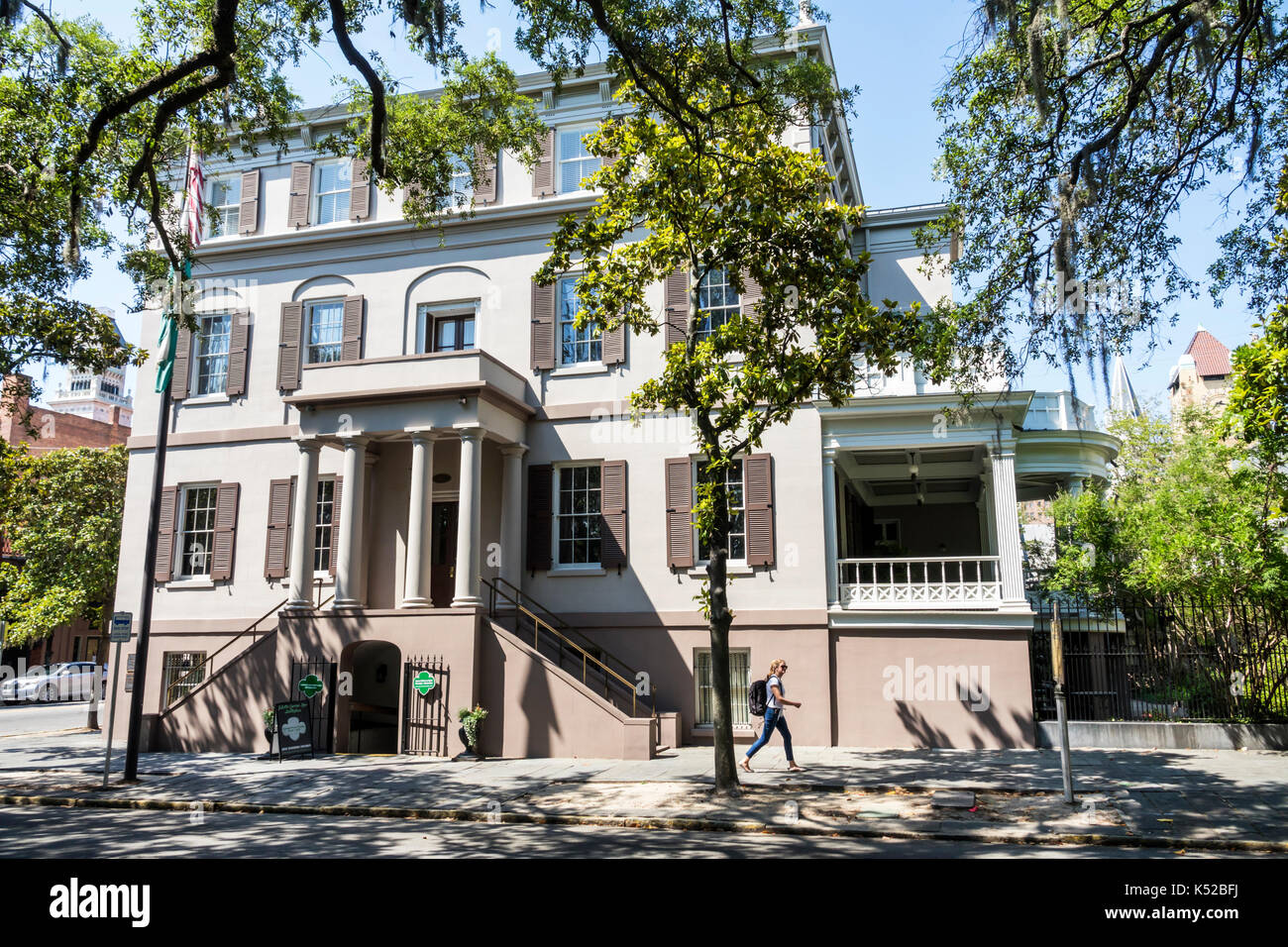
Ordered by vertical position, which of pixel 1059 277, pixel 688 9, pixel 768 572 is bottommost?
pixel 768 572

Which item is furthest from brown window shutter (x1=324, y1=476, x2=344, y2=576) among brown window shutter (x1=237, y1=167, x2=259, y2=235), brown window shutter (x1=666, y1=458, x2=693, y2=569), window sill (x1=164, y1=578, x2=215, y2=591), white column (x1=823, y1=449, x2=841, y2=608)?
white column (x1=823, y1=449, x2=841, y2=608)

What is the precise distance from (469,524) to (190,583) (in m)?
7.80

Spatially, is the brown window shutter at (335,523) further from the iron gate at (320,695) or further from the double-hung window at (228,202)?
the double-hung window at (228,202)

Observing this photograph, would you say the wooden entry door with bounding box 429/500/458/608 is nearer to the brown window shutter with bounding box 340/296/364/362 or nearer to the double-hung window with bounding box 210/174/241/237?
the brown window shutter with bounding box 340/296/364/362

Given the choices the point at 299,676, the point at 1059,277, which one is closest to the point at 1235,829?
the point at 1059,277

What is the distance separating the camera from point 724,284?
19.6 metres

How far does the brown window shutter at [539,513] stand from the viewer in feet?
63.7

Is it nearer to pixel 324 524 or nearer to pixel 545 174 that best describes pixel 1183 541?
pixel 545 174

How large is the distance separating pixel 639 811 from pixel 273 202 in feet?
58.7

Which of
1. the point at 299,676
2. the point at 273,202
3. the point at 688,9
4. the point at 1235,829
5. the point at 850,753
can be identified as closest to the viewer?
the point at 1235,829

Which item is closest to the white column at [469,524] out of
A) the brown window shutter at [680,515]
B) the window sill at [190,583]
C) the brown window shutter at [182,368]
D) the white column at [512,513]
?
the white column at [512,513]

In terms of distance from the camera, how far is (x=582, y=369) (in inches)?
788

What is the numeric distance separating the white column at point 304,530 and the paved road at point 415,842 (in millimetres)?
6759

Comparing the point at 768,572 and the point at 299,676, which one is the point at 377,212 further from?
the point at 768,572
